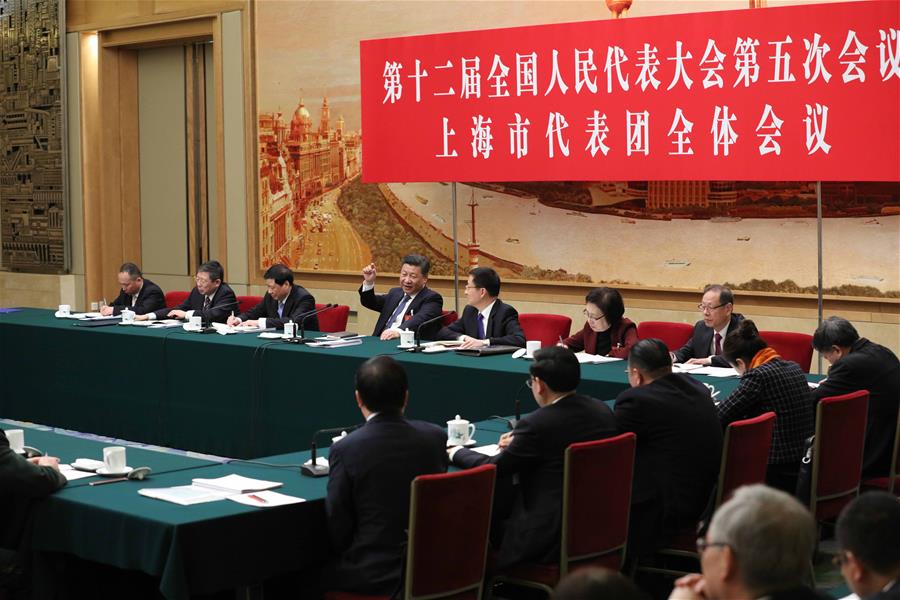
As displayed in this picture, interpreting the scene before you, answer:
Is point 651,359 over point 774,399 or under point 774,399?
over

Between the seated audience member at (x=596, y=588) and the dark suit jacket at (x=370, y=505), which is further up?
the seated audience member at (x=596, y=588)

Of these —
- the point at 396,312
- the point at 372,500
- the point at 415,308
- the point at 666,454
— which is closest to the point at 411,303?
the point at 415,308

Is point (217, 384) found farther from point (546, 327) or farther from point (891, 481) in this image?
point (891, 481)

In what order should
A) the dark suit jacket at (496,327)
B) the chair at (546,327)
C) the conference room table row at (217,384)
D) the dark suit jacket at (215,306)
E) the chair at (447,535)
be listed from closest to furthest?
the chair at (447,535)
the conference room table row at (217,384)
the dark suit jacket at (496,327)
the chair at (546,327)
the dark suit jacket at (215,306)

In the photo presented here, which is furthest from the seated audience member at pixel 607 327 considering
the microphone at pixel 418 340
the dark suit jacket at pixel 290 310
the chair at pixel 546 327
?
the dark suit jacket at pixel 290 310

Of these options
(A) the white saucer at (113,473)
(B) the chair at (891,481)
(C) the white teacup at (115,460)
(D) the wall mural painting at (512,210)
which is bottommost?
(B) the chair at (891,481)

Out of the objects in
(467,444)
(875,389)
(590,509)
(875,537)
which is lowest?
(590,509)

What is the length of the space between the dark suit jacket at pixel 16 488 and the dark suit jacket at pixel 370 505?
887 millimetres

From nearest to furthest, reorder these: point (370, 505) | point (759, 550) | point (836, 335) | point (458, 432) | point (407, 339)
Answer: point (759, 550), point (370, 505), point (458, 432), point (836, 335), point (407, 339)

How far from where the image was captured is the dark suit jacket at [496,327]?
24.2ft

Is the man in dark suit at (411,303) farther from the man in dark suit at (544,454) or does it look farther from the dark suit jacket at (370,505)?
the dark suit jacket at (370,505)

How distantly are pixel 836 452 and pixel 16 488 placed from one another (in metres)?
2.95

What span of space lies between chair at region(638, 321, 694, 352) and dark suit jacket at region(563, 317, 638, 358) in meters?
0.25

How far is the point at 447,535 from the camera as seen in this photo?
3771mm
